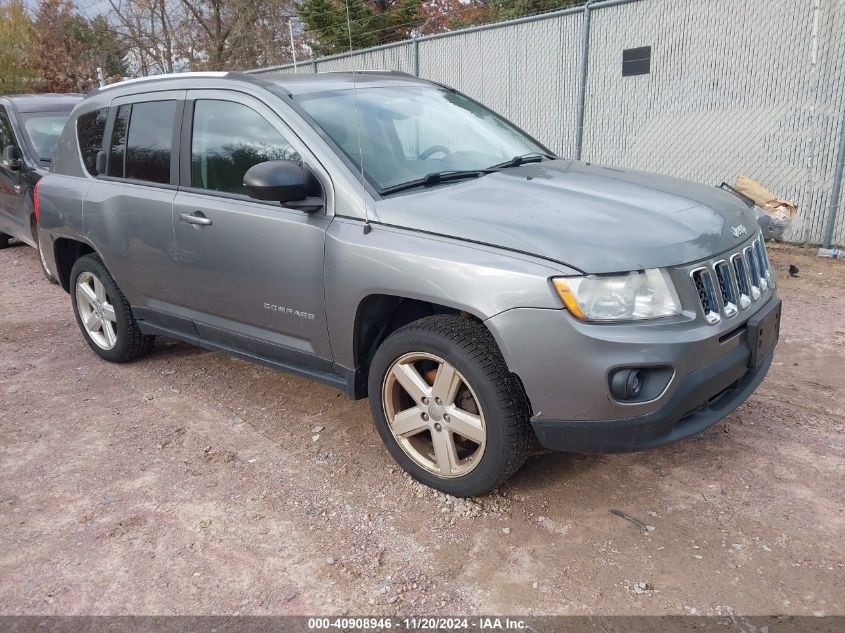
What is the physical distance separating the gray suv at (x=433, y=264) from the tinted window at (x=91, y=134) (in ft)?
0.37

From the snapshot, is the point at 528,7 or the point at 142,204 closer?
the point at 142,204

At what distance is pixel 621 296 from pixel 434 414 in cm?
94

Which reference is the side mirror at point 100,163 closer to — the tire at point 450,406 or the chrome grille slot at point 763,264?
the tire at point 450,406

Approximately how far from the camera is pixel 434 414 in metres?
2.95

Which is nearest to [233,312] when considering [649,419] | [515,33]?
[649,419]

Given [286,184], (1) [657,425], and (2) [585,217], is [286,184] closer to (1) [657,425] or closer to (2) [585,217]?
(2) [585,217]

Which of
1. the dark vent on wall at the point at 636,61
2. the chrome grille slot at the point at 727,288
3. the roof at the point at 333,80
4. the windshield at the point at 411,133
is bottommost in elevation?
the chrome grille slot at the point at 727,288

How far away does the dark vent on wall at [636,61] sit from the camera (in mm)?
8117

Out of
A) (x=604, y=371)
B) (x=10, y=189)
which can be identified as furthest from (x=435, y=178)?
(x=10, y=189)

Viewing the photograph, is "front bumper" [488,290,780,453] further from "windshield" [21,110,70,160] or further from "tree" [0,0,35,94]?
"tree" [0,0,35,94]

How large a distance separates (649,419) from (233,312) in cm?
219

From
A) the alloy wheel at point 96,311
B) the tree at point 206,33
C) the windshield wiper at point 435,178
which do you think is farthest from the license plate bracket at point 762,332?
the tree at point 206,33

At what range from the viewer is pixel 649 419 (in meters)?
2.54

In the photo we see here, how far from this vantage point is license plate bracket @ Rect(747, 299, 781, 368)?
281cm
